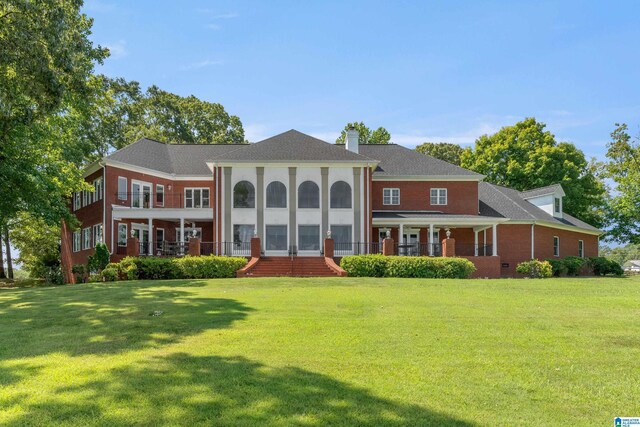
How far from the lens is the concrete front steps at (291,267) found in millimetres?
24142

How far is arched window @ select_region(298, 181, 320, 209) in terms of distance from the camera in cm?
2958

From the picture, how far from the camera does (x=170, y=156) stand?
35656 millimetres

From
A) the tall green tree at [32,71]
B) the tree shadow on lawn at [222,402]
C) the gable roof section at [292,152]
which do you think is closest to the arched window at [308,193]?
the gable roof section at [292,152]

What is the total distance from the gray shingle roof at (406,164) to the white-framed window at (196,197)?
11.2 m

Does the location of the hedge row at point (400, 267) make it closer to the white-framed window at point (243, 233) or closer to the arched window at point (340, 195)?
the arched window at point (340, 195)

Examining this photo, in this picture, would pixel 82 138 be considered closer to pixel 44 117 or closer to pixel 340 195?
pixel 340 195

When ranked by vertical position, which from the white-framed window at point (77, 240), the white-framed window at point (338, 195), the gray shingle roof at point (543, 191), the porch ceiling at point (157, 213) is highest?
the gray shingle roof at point (543, 191)

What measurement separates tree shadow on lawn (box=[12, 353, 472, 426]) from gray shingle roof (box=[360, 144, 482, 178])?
27.5 m

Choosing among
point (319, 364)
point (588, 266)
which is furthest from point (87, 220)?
point (588, 266)

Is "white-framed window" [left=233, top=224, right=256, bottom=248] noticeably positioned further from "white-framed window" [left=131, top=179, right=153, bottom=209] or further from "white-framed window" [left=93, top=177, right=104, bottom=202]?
"white-framed window" [left=93, top=177, right=104, bottom=202]

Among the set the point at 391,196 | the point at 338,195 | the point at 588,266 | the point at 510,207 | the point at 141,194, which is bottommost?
the point at 588,266

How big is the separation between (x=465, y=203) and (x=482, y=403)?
28.5 meters

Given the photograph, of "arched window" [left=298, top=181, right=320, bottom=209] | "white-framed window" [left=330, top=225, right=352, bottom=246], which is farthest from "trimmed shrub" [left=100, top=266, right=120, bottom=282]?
"white-framed window" [left=330, top=225, right=352, bottom=246]

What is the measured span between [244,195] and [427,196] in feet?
38.9
